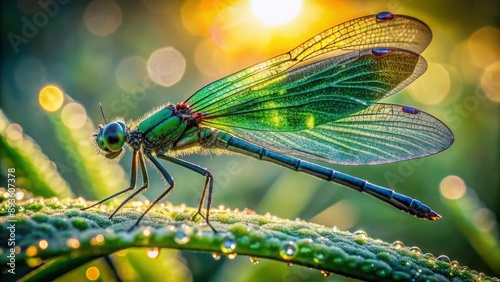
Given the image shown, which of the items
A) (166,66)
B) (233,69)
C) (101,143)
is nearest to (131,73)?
(166,66)

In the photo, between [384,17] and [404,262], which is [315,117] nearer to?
[384,17]

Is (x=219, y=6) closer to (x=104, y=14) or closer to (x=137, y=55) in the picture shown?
(x=137, y=55)

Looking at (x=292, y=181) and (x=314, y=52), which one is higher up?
(x=314, y=52)

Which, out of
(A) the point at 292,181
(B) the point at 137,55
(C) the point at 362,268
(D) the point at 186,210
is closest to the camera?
(C) the point at 362,268

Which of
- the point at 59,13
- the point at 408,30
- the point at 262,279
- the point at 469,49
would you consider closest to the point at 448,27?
the point at 469,49

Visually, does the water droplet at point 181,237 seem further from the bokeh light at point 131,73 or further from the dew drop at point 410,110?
the bokeh light at point 131,73
